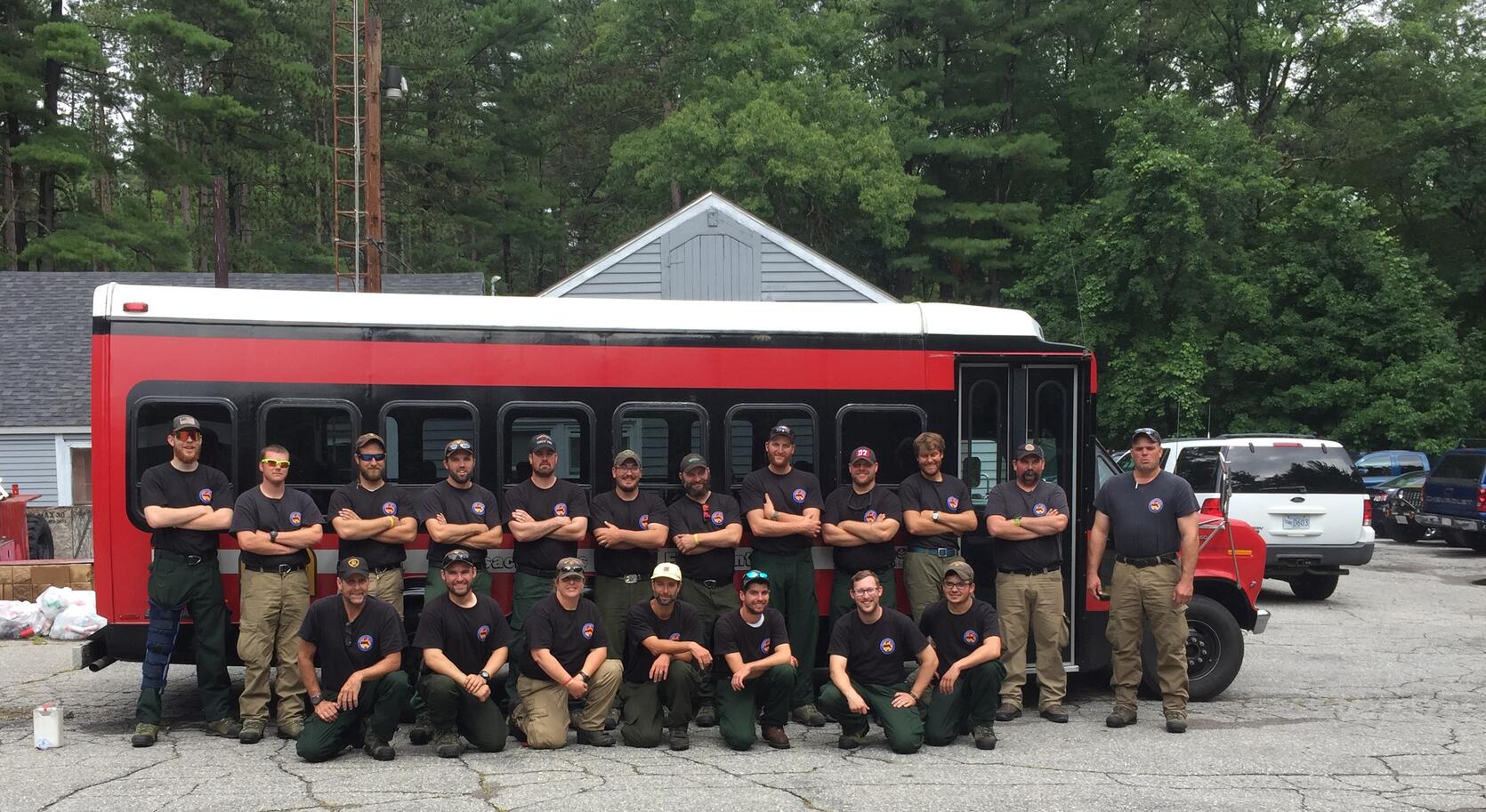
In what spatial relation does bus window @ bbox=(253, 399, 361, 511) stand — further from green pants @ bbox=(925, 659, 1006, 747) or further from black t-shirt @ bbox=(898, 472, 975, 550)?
green pants @ bbox=(925, 659, 1006, 747)

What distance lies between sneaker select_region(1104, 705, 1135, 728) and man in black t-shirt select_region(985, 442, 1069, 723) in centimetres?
31

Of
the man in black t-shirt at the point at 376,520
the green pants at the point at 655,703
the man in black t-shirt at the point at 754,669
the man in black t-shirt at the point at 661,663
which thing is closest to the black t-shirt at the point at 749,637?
the man in black t-shirt at the point at 754,669

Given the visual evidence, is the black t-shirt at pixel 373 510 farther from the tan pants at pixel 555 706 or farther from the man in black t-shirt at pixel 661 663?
the man in black t-shirt at pixel 661 663

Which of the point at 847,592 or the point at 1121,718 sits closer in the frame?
the point at 1121,718

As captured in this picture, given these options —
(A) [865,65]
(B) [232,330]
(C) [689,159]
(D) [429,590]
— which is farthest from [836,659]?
(A) [865,65]

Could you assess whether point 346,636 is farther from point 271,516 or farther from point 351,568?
point 271,516

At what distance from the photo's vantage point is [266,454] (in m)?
8.01

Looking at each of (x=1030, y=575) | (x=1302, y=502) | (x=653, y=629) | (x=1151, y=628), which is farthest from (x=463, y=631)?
(x=1302, y=502)

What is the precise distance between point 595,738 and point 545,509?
4.82ft

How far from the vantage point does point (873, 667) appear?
7930mm

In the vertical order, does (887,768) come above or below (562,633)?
below

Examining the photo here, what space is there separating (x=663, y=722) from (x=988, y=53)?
36.4m

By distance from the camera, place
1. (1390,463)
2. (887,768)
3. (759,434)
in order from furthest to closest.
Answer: (1390,463) → (759,434) → (887,768)

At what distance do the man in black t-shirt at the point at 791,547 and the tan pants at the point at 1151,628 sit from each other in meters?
1.97
